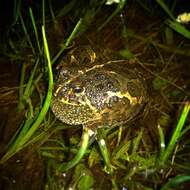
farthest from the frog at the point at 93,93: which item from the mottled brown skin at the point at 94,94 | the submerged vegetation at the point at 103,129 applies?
the submerged vegetation at the point at 103,129

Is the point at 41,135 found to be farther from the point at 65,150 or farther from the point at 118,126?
the point at 118,126

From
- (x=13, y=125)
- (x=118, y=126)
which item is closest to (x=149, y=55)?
(x=118, y=126)

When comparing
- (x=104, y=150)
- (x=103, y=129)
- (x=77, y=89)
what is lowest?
(x=103, y=129)

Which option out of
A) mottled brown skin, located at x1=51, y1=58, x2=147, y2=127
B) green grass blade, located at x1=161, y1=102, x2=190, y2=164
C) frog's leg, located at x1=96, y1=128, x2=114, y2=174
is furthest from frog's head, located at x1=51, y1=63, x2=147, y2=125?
green grass blade, located at x1=161, y1=102, x2=190, y2=164

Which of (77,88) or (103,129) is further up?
(77,88)

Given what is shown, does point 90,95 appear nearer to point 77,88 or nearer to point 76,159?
point 77,88

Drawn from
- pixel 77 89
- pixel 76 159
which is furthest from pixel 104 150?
pixel 77 89

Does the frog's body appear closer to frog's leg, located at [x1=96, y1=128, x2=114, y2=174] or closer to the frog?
the frog
